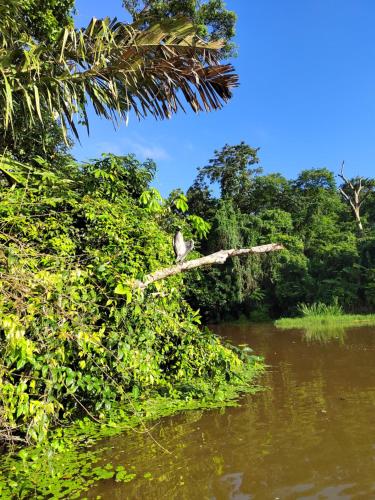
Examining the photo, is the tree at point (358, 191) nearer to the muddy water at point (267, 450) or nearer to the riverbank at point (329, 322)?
the riverbank at point (329, 322)

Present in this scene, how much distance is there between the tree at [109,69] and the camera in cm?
387

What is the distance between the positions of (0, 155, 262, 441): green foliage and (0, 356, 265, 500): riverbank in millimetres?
174

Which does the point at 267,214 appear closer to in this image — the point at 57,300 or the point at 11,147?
the point at 11,147

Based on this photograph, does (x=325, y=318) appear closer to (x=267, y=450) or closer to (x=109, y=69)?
(x=267, y=450)

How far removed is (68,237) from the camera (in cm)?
477

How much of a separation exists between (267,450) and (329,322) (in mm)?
12028

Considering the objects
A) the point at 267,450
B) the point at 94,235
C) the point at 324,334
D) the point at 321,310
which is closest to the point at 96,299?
the point at 94,235

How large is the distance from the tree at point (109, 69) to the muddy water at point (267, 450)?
322 centimetres

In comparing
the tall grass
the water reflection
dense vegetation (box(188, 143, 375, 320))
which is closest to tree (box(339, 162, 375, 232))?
dense vegetation (box(188, 143, 375, 320))

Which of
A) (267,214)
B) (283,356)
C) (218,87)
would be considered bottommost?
(283,356)

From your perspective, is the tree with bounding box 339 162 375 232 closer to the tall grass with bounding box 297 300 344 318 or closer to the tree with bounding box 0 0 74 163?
the tall grass with bounding box 297 300 344 318

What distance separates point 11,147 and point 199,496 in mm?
5055

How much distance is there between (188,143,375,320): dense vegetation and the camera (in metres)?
18.0

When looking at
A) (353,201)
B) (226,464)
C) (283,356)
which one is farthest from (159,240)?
(353,201)
